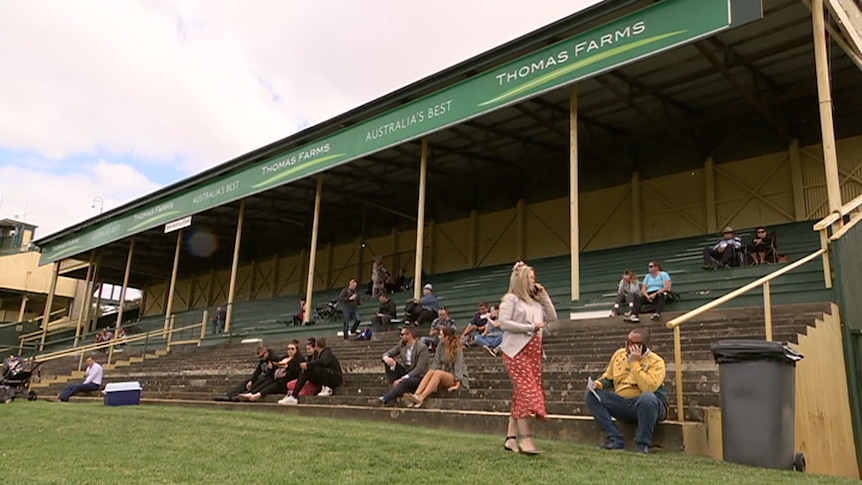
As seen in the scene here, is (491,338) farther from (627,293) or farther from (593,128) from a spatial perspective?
(593,128)

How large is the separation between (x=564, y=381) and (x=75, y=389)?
11955 millimetres

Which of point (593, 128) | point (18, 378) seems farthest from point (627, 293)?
point (18, 378)

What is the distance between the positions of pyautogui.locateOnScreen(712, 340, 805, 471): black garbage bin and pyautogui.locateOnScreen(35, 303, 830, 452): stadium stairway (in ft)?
1.63

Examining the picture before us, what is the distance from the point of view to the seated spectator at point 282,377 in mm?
12438

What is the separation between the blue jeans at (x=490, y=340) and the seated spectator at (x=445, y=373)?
1693mm

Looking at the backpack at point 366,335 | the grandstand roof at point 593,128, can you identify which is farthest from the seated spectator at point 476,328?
the grandstand roof at point 593,128

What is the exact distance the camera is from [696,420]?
22.4 feet

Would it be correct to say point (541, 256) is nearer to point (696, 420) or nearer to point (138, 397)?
point (138, 397)

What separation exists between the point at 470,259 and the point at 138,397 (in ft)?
43.1

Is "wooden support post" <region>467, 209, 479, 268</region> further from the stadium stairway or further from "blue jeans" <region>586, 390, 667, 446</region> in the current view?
"blue jeans" <region>586, 390, 667, 446</region>

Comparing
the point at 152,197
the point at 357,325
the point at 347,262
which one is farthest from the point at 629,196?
the point at 152,197

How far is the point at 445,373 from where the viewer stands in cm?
1012

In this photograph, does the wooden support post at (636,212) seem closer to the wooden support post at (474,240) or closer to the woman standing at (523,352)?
the wooden support post at (474,240)

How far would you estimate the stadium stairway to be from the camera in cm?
745
